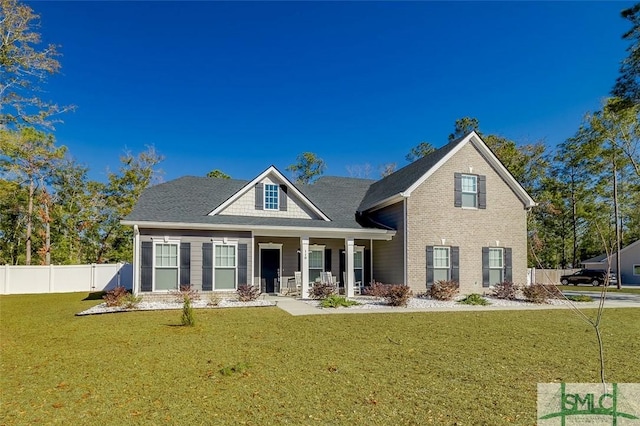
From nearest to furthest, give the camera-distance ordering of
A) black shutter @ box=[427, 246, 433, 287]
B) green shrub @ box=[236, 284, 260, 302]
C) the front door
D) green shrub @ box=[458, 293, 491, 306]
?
green shrub @ box=[236, 284, 260, 302]
green shrub @ box=[458, 293, 491, 306]
black shutter @ box=[427, 246, 433, 287]
the front door

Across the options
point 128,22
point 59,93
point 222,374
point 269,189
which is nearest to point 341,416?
point 222,374

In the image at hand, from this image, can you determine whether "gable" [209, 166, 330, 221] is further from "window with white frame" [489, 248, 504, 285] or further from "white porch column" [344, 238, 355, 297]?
"window with white frame" [489, 248, 504, 285]

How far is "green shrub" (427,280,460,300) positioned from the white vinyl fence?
701 inches

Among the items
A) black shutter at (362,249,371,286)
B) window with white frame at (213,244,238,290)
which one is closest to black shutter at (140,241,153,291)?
window with white frame at (213,244,238,290)

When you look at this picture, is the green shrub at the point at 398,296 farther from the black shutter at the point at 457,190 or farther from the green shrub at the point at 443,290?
the black shutter at the point at 457,190

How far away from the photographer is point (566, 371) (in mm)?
5867

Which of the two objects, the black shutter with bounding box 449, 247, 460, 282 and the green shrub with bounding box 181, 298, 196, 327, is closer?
the green shrub with bounding box 181, 298, 196, 327

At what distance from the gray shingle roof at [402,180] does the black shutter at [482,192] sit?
2145 mm

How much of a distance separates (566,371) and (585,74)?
1539 centimetres

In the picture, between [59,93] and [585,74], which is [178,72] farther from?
[585,74]

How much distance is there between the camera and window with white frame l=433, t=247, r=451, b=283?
57.1ft

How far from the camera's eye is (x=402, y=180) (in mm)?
19266

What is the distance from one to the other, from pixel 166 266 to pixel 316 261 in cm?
674

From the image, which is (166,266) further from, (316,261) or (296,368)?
(296,368)
